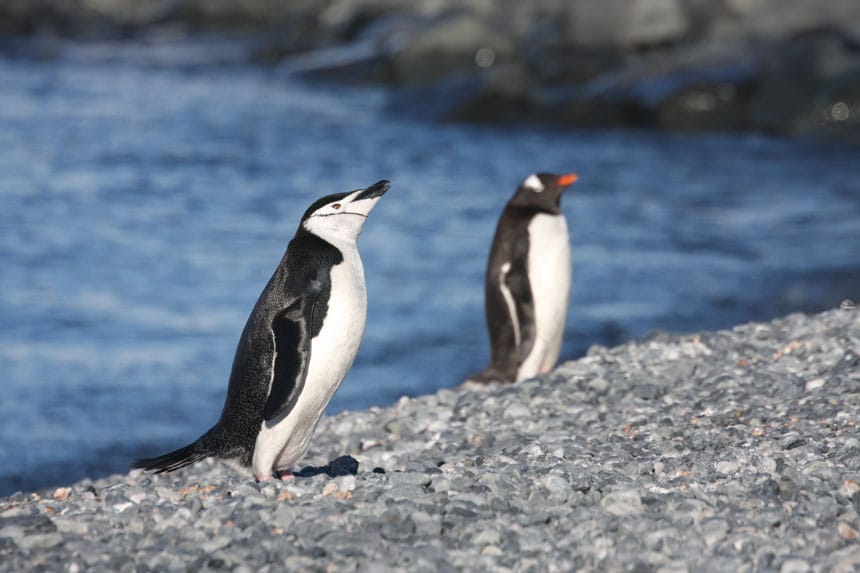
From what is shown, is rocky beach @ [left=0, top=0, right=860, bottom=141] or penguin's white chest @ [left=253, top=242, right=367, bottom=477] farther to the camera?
rocky beach @ [left=0, top=0, right=860, bottom=141]

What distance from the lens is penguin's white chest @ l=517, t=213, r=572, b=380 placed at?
276 inches

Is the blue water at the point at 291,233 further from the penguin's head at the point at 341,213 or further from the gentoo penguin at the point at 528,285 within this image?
the penguin's head at the point at 341,213

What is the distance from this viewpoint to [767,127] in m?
18.7

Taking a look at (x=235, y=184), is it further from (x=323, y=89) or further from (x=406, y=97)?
(x=323, y=89)

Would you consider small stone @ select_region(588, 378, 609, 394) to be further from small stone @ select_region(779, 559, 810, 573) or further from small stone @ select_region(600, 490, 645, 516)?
small stone @ select_region(779, 559, 810, 573)

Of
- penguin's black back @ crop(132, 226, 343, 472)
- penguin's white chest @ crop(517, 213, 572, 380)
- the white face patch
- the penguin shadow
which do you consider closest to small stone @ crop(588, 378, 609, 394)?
penguin's white chest @ crop(517, 213, 572, 380)

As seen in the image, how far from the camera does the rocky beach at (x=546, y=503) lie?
11.1ft

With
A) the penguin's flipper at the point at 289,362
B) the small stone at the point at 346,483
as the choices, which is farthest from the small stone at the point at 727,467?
the penguin's flipper at the point at 289,362

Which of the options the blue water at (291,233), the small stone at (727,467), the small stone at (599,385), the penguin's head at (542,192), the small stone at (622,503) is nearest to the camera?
the small stone at (622,503)

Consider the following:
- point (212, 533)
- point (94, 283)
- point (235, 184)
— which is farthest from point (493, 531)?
point (235, 184)

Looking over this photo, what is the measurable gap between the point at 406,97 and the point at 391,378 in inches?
525

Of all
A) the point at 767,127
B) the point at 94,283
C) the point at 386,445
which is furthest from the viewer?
the point at 767,127

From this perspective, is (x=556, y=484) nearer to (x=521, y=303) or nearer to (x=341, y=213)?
(x=341, y=213)

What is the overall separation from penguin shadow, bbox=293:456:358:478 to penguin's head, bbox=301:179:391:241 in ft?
3.04
